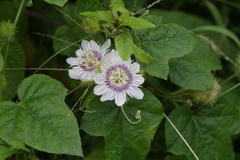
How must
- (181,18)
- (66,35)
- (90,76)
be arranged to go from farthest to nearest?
1. (181,18)
2. (66,35)
3. (90,76)

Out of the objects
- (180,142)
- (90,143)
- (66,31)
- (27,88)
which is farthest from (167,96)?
(27,88)

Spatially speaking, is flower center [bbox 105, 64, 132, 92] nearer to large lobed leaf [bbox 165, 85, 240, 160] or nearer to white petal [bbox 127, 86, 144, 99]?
white petal [bbox 127, 86, 144, 99]

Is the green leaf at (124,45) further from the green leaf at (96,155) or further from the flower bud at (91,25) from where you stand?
the green leaf at (96,155)

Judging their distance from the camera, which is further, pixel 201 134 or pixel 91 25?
pixel 201 134

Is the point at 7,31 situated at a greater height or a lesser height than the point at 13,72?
greater

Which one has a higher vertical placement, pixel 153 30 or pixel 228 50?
pixel 153 30

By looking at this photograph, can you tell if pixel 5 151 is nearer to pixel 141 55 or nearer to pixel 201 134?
pixel 141 55

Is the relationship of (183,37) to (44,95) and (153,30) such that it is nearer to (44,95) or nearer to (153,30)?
(153,30)

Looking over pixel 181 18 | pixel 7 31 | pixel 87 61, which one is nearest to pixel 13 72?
pixel 7 31
